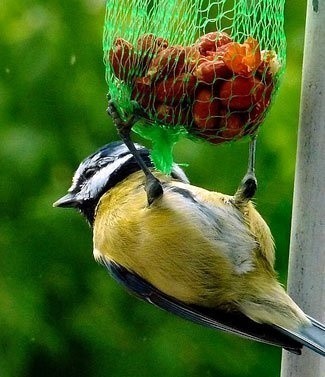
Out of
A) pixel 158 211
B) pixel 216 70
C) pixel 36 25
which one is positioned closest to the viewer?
pixel 216 70

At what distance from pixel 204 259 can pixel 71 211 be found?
2.54 ft

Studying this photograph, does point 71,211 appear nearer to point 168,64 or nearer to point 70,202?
point 70,202

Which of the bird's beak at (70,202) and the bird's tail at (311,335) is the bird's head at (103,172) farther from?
the bird's tail at (311,335)

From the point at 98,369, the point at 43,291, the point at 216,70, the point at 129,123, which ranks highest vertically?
the point at 216,70

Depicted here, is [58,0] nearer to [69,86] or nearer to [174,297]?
[69,86]

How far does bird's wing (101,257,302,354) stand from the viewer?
2090 mm

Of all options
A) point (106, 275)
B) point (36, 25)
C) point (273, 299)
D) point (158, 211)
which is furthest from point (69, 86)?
point (273, 299)

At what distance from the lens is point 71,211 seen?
285 centimetres

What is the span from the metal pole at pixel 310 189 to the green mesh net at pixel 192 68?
8 centimetres

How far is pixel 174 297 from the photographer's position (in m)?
2.20

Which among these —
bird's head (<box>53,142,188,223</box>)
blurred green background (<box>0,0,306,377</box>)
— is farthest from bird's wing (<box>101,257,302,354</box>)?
blurred green background (<box>0,0,306,377</box>)

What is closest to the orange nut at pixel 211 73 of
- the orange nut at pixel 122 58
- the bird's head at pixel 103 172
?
the orange nut at pixel 122 58

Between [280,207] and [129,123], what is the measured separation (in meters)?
0.89

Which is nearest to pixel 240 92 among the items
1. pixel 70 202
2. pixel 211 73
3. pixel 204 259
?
pixel 211 73
